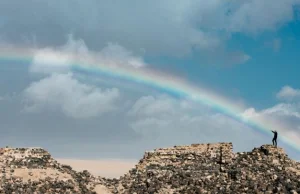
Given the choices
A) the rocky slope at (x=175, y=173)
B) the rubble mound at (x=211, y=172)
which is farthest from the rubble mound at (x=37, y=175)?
the rubble mound at (x=211, y=172)

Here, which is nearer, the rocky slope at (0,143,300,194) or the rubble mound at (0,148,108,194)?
the rocky slope at (0,143,300,194)

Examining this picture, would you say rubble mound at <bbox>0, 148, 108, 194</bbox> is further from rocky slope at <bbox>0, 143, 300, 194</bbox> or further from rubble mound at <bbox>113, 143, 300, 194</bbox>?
rubble mound at <bbox>113, 143, 300, 194</bbox>

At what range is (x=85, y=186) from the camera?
5469 centimetres

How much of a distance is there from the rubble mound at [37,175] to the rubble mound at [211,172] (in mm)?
3082

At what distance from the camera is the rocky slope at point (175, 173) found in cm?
5197

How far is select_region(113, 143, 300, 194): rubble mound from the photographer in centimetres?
5184

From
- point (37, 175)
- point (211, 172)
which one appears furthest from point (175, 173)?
point (37, 175)

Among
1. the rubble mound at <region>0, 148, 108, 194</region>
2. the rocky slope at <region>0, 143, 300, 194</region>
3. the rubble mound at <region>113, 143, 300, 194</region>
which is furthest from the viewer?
the rubble mound at <region>0, 148, 108, 194</region>

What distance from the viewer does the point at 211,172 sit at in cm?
5369

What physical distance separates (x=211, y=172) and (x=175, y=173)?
11.0ft

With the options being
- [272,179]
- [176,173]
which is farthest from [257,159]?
[176,173]

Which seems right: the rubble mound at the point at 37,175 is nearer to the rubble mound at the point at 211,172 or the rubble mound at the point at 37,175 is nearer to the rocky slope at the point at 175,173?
the rocky slope at the point at 175,173

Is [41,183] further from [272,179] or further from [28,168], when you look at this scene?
[272,179]

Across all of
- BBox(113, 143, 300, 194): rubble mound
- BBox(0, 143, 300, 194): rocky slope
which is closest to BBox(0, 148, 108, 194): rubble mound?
BBox(0, 143, 300, 194): rocky slope
